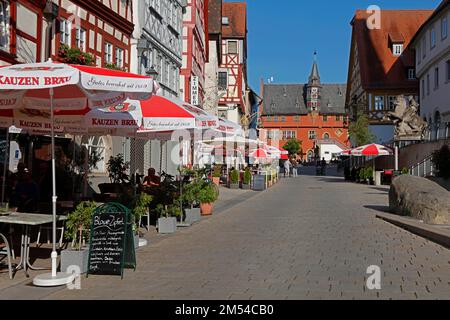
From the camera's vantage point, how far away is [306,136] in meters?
126

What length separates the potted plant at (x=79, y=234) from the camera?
790cm

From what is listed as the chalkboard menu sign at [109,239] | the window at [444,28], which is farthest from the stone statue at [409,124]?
the chalkboard menu sign at [109,239]

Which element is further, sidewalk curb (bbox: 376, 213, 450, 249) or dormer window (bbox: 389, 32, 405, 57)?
dormer window (bbox: 389, 32, 405, 57)

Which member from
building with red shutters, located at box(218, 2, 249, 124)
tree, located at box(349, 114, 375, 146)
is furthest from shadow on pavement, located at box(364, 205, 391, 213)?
building with red shutters, located at box(218, 2, 249, 124)

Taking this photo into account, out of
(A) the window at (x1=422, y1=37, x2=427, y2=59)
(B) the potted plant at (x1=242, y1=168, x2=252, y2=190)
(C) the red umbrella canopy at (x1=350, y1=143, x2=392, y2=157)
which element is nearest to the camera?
(B) the potted plant at (x1=242, y1=168, x2=252, y2=190)

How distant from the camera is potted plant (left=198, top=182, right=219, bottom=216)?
51.9 feet

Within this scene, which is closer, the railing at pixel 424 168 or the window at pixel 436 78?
the railing at pixel 424 168

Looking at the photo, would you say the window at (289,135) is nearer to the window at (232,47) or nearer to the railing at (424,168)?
the window at (232,47)

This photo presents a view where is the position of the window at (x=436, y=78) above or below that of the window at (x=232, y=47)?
below

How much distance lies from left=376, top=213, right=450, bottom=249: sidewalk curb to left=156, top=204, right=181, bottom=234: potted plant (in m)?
4.90

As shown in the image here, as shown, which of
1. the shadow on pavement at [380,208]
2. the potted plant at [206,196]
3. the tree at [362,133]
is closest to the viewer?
the potted plant at [206,196]

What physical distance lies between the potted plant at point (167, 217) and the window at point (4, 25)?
5616 mm

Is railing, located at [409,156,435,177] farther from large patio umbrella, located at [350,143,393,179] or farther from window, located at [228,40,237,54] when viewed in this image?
window, located at [228,40,237,54]
